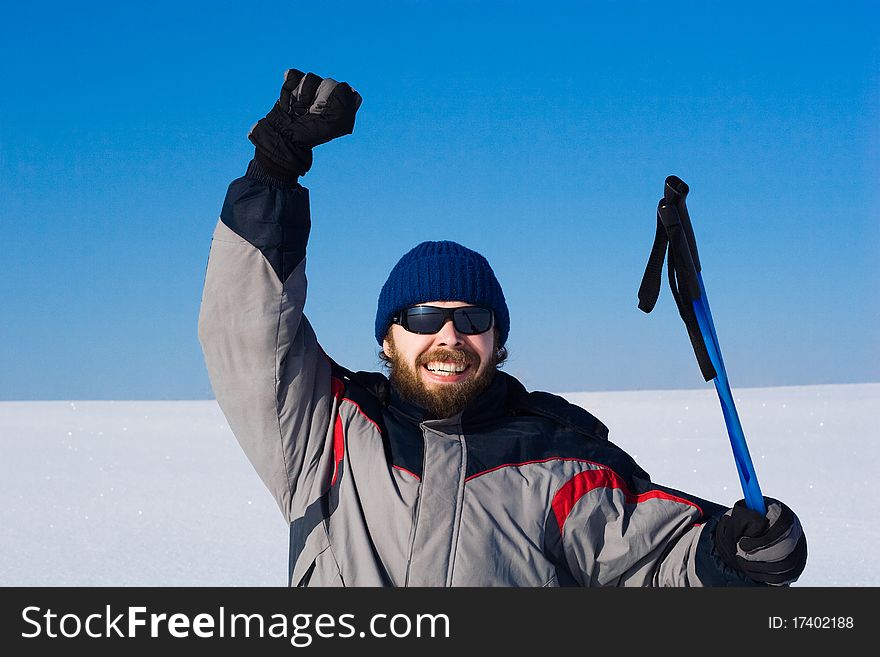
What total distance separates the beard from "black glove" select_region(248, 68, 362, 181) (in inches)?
23.8

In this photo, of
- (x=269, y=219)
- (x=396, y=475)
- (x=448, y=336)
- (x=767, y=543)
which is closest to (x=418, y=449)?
(x=396, y=475)

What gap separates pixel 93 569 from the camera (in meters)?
4.79

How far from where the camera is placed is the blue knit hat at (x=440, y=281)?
8.26 ft

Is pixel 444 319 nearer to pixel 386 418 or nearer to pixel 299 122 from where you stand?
pixel 386 418

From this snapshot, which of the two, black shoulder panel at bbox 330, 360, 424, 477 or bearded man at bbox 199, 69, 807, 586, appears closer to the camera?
bearded man at bbox 199, 69, 807, 586

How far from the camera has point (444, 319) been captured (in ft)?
8.18

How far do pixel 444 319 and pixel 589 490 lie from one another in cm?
60

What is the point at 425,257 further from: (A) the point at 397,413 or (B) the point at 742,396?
(B) the point at 742,396

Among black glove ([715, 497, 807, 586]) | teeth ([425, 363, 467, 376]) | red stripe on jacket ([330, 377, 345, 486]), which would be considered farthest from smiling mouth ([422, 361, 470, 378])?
black glove ([715, 497, 807, 586])

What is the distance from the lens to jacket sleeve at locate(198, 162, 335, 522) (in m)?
2.25

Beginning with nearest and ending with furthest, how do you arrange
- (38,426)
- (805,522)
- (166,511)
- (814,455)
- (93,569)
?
1. (93,569)
2. (805,522)
3. (166,511)
4. (814,455)
5. (38,426)

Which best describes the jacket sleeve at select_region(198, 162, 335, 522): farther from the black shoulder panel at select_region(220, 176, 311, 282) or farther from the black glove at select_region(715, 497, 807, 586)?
the black glove at select_region(715, 497, 807, 586)
